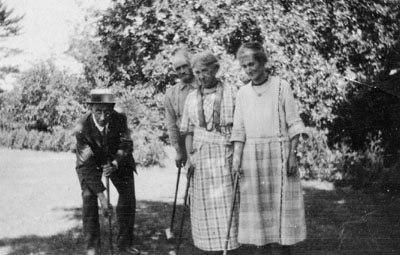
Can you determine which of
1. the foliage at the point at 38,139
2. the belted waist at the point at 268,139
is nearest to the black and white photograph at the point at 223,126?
the belted waist at the point at 268,139

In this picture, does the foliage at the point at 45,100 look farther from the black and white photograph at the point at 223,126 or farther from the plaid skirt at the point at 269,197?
the plaid skirt at the point at 269,197

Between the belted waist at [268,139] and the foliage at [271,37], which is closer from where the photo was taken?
the belted waist at [268,139]

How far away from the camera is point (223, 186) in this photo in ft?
11.6

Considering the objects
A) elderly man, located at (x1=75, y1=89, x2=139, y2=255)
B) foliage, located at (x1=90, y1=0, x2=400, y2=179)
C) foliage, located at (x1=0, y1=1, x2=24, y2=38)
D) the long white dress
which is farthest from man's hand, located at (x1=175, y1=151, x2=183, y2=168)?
foliage, located at (x1=0, y1=1, x2=24, y2=38)

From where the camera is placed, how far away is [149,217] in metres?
5.79

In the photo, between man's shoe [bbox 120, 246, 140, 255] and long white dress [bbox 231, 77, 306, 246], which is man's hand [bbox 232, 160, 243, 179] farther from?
man's shoe [bbox 120, 246, 140, 255]

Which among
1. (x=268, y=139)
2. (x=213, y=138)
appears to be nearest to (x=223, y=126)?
(x=213, y=138)

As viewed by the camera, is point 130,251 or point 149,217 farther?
point 149,217

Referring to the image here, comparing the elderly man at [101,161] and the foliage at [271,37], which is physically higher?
the foliage at [271,37]

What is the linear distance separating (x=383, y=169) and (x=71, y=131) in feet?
20.5

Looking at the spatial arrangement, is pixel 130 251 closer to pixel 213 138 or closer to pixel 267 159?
pixel 213 138

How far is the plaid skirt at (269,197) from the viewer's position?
328cm

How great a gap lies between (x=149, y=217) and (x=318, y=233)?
2.14 m

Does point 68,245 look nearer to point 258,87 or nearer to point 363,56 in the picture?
point 258,87
